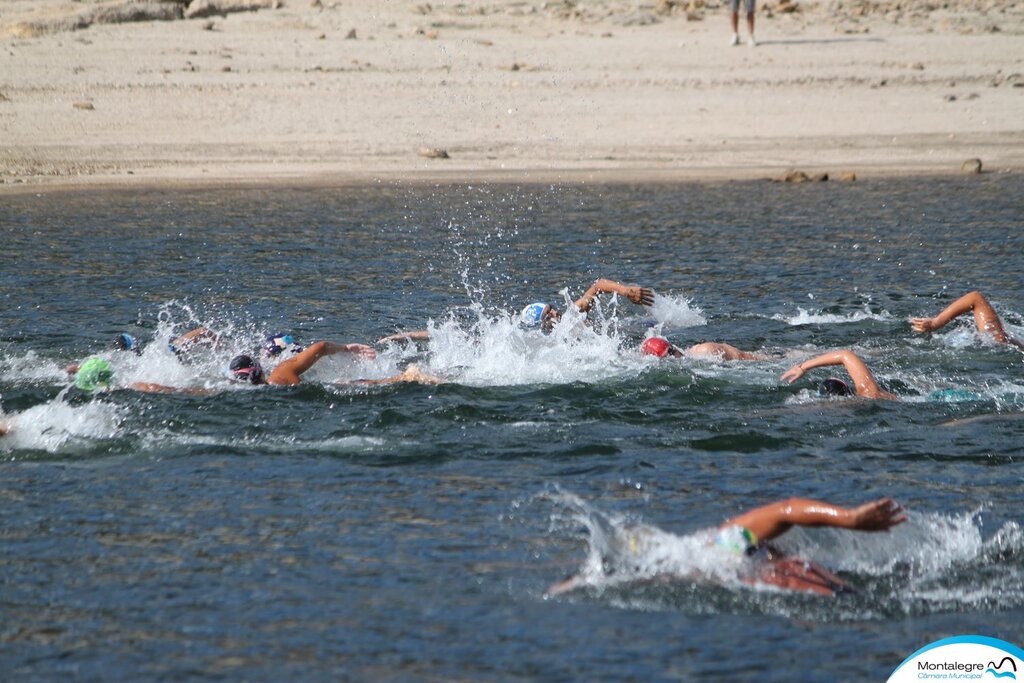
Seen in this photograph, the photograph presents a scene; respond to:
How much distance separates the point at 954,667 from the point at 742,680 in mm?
1073

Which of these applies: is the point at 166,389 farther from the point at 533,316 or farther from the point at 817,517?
the point at 817,517

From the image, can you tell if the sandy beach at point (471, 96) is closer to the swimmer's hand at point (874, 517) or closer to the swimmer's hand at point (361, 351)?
the swimmer's hand at point (361, 351)

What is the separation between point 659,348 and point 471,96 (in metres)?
13.1

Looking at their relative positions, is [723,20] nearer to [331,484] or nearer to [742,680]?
[331,484]

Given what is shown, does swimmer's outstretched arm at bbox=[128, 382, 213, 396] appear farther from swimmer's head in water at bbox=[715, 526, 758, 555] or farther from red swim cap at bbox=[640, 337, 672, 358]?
swimmer's head in water at bbox=[715, 526, 758, 555]

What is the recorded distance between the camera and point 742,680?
21.1 ft

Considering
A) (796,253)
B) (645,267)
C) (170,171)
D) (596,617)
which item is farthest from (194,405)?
(170,171)

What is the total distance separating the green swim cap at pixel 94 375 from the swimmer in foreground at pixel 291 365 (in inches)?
40.3

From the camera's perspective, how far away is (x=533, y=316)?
13125 mm

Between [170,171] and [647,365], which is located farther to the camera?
[170,171]

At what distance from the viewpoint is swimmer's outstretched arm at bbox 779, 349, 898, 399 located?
426 inches

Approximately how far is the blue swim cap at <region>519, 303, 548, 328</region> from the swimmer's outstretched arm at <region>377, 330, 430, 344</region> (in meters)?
0.94

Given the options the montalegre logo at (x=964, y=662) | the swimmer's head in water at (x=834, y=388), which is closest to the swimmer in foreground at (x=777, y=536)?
the montalegre logo at (x=964, y=662)

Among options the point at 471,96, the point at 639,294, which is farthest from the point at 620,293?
the point at 471,96
